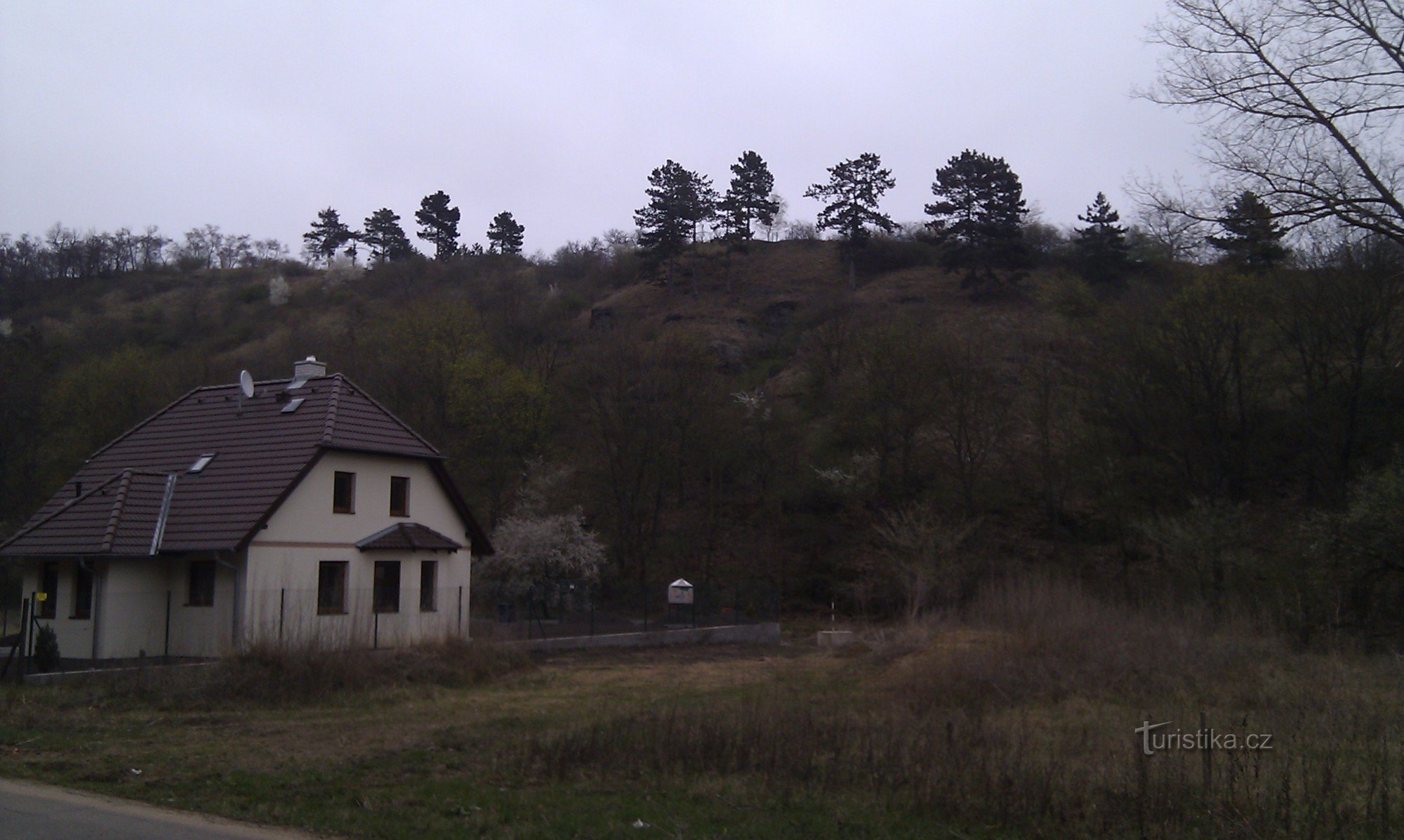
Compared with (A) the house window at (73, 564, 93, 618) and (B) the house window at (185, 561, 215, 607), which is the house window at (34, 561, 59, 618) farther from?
(B) the house window at (185, 561, 215, 607)

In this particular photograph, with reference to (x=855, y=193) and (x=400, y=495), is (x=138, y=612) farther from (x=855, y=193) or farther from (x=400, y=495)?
(x=855, y=193)

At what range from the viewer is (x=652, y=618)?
3728cm

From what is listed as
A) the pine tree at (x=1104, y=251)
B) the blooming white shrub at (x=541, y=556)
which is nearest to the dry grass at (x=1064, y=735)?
the blooming white shrub at (x=541, y=556)

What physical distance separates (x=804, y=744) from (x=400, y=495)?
67.7 ft

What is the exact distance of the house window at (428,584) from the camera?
28.7m

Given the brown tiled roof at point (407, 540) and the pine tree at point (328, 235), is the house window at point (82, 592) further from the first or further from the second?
the pine tree at point (328, 235)

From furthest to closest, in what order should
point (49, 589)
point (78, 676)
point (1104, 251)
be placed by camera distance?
point (1104, 251), point (49, 589), point (78, 676)

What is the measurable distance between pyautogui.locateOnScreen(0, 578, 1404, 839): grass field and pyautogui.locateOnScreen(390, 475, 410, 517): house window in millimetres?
8123

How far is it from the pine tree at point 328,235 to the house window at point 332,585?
93.0m

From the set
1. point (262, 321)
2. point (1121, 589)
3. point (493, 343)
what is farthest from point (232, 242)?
point (1121, 589)

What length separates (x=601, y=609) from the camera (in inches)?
1566

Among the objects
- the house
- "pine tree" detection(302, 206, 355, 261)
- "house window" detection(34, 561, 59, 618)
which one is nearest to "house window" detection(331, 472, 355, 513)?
the house

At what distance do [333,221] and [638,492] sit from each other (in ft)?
267

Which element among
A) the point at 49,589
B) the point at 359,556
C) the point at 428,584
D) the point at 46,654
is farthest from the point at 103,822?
the point at 428,584
